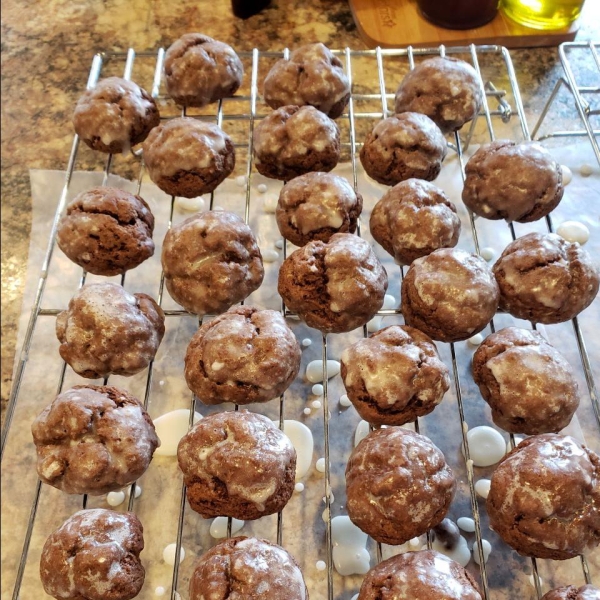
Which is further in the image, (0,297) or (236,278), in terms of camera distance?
(0,297)

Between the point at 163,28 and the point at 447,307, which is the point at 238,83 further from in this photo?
the point at 447,307

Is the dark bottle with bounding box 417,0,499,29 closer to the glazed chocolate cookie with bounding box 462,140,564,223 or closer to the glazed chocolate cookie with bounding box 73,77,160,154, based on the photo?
the glazed chocolate cookie with bounding box 462,140,564,223

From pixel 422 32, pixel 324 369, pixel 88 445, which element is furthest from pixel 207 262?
pixel 422 32

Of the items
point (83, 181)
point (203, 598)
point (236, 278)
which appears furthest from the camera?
point (83, 181)

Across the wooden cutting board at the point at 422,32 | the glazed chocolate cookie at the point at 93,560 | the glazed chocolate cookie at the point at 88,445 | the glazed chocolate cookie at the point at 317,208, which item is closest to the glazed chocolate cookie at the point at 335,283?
the glazed chocolate cookie at the point at 317,208

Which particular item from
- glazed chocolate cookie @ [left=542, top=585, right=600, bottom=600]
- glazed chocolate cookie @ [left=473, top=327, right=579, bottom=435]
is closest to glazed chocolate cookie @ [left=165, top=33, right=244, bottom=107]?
glazed chocolate cookie @ [left=473, top=327, right=579, bottom=435]

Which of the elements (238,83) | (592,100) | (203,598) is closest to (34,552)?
(203,598)

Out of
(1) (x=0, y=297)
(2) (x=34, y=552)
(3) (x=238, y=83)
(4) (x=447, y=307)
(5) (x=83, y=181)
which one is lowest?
(2) (x=34, y=552)
